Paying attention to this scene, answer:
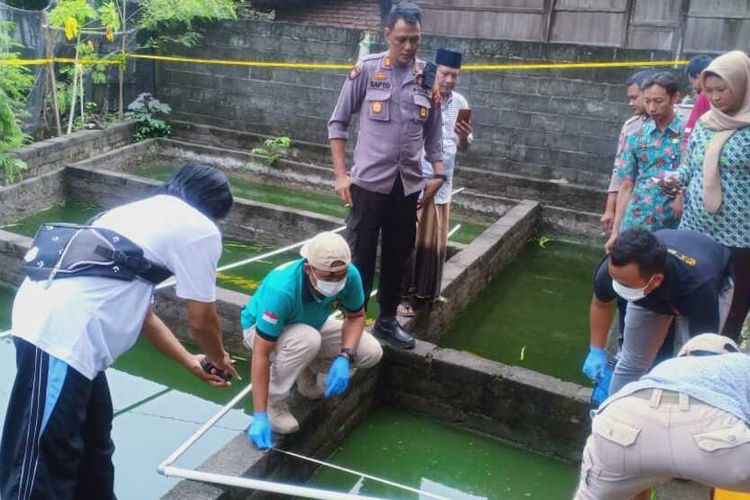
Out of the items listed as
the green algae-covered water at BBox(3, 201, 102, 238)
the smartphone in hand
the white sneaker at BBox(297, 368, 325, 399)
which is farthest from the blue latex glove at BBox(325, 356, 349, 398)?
the green algae-covered water at BBox(3, 201, 102, 238)

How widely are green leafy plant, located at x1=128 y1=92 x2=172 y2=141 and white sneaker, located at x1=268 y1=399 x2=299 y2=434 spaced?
6.45 m

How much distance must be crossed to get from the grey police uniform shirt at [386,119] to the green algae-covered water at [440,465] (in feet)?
4.24

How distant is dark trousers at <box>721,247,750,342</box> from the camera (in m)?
3.12

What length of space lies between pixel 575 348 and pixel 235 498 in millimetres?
2764

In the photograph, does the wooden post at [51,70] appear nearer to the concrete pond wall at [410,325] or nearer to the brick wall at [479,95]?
the concrete pond wall at [410,325]

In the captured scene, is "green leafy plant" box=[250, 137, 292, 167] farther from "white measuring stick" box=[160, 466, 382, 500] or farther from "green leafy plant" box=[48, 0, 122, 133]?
"white measuring stick" box=[160, 466, 382, 500]

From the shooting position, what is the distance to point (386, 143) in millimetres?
3438

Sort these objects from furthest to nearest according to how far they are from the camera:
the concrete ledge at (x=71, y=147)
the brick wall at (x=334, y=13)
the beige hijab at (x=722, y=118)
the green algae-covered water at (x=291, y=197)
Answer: the brick wall at (x=334, y=13) → the green algae-covered water at (x=291, y=197) → the concrete ledge at (x=71, y=147) → the beige hijab at (x=722, y=118)

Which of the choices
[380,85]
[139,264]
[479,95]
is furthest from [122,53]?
[139,264]

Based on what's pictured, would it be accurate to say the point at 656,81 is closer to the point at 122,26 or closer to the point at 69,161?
the point at 69,161

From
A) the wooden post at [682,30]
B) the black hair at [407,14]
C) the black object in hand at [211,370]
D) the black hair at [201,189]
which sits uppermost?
the wooden post at [682,30]

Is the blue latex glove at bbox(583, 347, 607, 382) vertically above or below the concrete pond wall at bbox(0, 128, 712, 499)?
above

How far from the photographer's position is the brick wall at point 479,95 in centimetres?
710

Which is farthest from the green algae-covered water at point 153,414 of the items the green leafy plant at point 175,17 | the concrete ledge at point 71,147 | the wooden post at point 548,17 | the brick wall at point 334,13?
the brick wall at point 334,13
